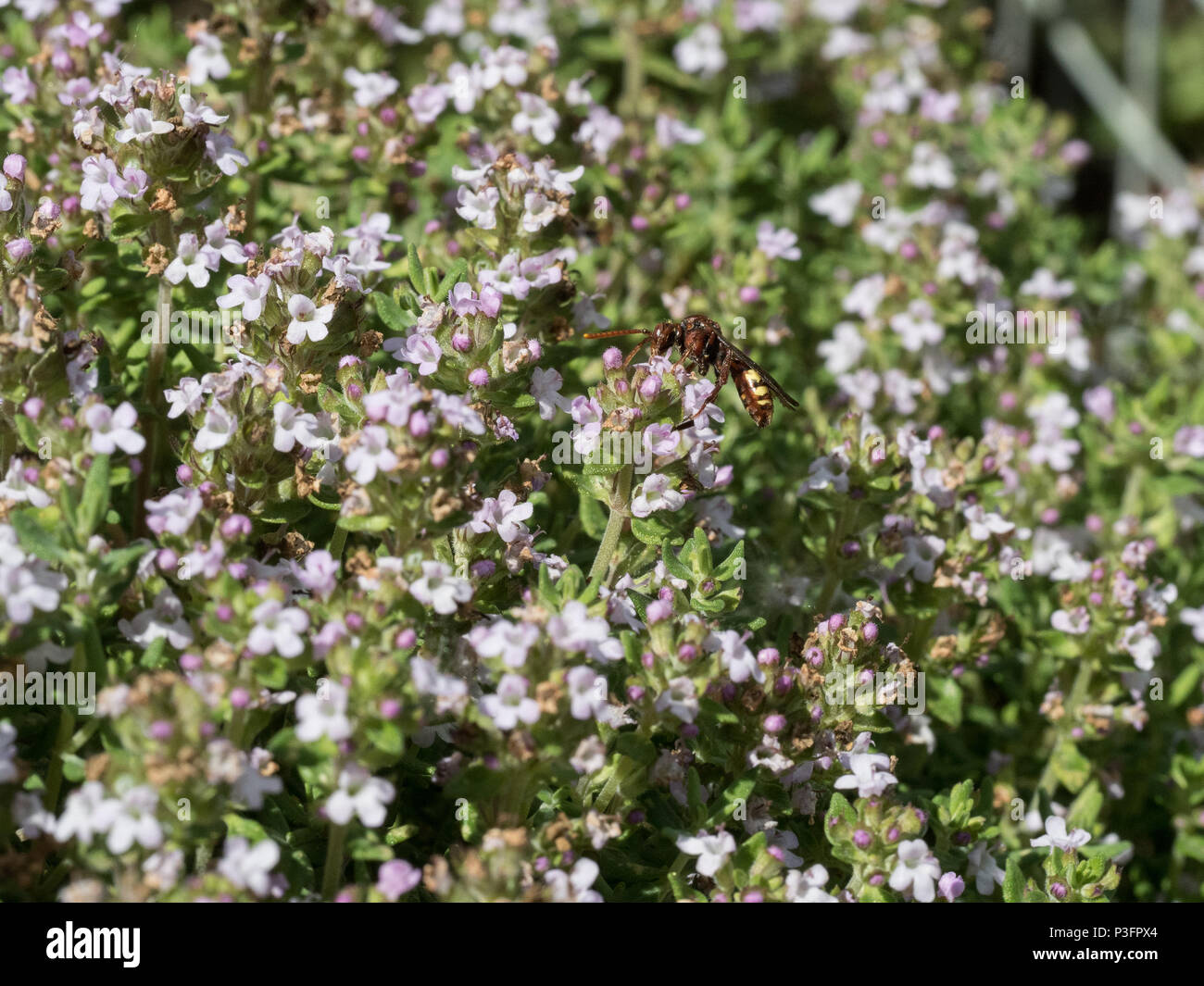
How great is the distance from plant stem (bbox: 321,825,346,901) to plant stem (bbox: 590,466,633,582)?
0.98 m

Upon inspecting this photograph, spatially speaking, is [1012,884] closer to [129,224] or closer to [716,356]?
[716,356]

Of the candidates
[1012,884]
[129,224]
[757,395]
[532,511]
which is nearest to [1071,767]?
[1012,884]

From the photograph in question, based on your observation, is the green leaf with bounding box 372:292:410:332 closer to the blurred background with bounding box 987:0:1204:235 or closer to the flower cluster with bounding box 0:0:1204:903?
the flower cluster with bounding box 0:0:1204:903

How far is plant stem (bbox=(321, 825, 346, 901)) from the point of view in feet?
9.43

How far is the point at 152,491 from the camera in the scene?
3.82 meters

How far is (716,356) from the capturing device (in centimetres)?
406

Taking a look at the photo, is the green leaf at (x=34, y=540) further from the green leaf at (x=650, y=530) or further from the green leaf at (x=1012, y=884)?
the green leaf at (x=1012, y=884)

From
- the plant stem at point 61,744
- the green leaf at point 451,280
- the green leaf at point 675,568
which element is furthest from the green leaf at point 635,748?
the green leaf at point 451,280

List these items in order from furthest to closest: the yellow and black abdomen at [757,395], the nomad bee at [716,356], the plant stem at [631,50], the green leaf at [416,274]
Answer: the plant stem at [631,50] → the yellow and black abdomen at [757,395] → the nomad bee at [716,356] → the green leaf at [416,274]

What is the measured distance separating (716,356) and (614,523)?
2.76ft

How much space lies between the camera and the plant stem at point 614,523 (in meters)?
3.45

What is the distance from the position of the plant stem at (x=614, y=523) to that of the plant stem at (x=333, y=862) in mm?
983

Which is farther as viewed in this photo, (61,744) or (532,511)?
(532,511)

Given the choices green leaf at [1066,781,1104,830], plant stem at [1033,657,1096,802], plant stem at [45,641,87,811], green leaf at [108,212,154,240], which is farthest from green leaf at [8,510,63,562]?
plant stem at [1033,657,1096,802]
